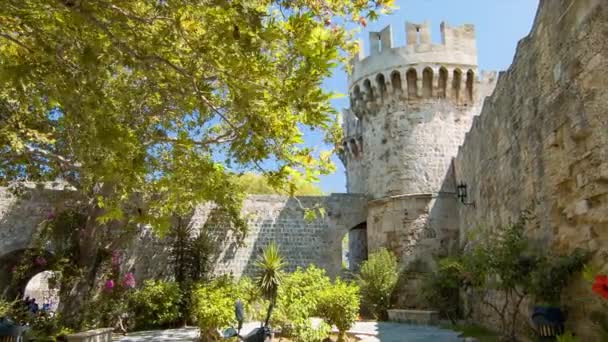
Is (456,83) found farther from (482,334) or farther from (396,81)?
(482,334)

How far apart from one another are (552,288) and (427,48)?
11762 millimetres

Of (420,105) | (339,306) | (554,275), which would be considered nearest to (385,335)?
(339,306)

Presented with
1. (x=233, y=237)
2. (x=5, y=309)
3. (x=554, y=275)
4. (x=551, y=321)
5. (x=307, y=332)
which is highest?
(x=233, y=237)

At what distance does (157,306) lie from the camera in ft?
40.5

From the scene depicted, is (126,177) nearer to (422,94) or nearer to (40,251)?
(40,251)

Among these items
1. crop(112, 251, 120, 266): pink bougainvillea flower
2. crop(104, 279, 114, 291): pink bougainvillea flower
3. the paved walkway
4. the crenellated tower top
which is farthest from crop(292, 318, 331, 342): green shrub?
the crenellated tower top

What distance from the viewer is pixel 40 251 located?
1253 cm

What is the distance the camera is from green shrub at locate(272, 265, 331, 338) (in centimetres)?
708

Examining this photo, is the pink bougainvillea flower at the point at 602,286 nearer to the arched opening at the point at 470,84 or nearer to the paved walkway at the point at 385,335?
the paved walkway at the point at 385,335

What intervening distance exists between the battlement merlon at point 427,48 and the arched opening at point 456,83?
316 mm

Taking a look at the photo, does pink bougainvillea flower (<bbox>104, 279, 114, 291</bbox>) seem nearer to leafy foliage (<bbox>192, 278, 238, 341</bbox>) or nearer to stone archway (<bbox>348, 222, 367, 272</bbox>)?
leafy foliage (<bbox>192, 278, 238, 341</bbox>)

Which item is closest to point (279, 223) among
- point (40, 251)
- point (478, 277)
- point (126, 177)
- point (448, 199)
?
point (448, 199)

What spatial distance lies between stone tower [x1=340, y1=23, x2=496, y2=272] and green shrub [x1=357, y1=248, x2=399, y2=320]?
102 centimetres

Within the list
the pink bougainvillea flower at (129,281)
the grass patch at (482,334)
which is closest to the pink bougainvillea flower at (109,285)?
the pink bougainvillea flower at (129,281)
